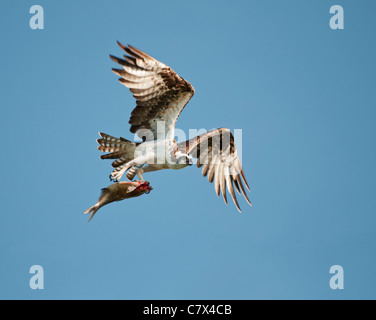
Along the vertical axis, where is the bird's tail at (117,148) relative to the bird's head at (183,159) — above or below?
above

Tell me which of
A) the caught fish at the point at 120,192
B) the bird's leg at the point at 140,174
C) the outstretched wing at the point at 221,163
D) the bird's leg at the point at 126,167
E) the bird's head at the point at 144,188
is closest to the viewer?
the caught fish at the point at 120,192

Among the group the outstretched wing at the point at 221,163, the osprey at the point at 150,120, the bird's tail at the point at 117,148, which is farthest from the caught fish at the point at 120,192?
the outstretched wing at the point at 221,163

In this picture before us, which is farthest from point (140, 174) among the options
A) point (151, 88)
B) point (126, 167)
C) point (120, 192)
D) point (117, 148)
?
point (151, 88)

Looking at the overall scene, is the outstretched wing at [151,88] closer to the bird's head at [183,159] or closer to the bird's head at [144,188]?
the bird's head at [183,159]

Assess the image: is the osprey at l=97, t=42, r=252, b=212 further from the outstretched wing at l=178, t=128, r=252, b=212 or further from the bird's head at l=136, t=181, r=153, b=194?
the outstretched wing at l=178, t=128, r=252, b=212

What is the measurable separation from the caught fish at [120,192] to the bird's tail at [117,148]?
1.20 metres

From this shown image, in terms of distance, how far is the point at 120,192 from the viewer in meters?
13.1

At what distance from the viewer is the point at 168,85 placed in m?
13.8

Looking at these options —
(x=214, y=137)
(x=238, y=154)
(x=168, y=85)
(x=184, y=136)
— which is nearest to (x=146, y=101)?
(x=168, y=85)

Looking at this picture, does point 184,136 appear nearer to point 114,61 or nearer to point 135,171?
point 135,171

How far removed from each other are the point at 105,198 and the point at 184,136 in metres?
3.03

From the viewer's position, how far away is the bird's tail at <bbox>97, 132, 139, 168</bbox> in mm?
14359

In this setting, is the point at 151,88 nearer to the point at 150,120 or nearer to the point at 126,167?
the point at 150,120

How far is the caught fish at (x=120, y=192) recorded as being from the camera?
42.4 feet
